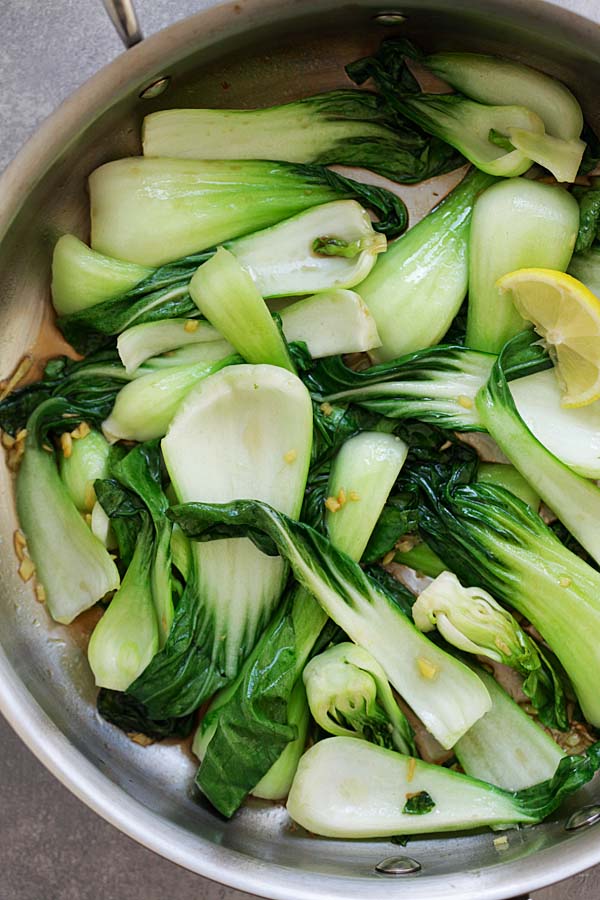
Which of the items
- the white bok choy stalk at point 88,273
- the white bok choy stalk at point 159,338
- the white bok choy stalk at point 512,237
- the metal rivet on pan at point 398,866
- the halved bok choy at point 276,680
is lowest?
the metal rivet on pan at point 398,866

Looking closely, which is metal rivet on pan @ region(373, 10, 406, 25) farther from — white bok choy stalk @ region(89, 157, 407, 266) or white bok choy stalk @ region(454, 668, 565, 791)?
white bok choy stalk @ region(454, 668, 565, 791)

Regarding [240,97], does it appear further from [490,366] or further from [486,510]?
[486,510]

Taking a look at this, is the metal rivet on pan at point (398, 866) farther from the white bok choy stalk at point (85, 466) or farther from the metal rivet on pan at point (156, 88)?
the metal rivet on pan at point (156, 88)

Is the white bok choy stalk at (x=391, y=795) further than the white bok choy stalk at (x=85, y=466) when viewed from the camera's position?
No

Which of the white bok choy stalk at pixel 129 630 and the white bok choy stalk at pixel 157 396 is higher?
the white bok choy stalk at pixel 157 396

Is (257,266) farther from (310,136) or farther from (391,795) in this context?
(391,795)

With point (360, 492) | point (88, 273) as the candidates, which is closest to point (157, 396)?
point (88, 273)

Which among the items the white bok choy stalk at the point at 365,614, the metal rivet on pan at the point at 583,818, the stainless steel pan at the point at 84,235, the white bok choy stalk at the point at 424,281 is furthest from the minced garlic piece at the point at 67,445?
the metal rivet on pan at the point at 583,818
